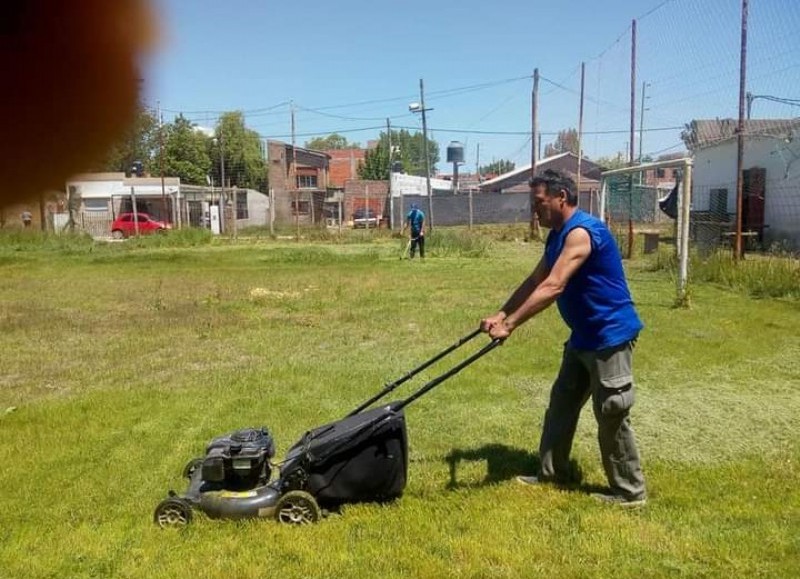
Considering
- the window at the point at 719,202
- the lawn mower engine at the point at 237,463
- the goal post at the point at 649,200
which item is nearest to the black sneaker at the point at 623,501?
the lawn mower engine at the point at 237,463

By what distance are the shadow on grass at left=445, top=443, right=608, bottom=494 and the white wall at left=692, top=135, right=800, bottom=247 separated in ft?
58.0

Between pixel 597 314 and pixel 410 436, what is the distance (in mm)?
1827

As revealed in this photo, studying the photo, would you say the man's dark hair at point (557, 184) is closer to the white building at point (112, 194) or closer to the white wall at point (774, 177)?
the white building at point (112, 194)

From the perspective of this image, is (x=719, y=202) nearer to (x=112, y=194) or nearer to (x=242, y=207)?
(x=112, y=194)

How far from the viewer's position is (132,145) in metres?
0.76

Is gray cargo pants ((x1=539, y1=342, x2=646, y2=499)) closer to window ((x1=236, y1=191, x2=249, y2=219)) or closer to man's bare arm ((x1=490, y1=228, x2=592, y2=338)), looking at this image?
man's bare arm ((x1=490, y1=228, x2=592, y2=338))

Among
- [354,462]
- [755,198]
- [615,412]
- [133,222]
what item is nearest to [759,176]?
[755,198]

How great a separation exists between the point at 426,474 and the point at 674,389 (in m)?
2.81

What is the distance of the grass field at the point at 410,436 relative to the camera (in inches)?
137

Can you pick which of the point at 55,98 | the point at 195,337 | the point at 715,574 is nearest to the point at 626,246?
the point at 195,337

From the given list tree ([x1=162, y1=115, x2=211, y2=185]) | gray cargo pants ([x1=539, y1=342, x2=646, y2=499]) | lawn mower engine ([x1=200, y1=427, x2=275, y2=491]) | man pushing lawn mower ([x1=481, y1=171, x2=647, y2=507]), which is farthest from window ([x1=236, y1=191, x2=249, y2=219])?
tree ([x1=162, y1=115, x2=211, y2=185])

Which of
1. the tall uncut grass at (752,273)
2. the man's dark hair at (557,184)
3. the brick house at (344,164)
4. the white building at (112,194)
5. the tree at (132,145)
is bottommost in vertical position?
the tall uncut grass at (752,273)

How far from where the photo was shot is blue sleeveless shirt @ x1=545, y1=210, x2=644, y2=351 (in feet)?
13.1

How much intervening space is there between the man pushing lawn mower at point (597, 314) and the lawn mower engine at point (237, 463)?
143cm
